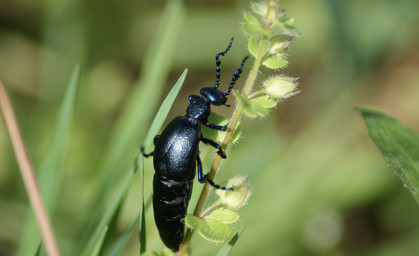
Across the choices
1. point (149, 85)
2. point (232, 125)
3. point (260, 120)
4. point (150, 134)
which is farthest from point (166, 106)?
point (260, 120)

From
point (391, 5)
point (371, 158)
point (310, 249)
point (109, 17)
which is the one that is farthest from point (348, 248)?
point (109, 17)

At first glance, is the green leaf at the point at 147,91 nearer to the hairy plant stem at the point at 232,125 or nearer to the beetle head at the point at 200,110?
the beetle head at the point at 200,110

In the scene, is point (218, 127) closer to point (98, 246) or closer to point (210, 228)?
point (210, 228)

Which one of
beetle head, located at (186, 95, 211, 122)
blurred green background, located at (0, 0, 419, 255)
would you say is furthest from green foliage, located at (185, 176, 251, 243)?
blurred green background, located at (0, 0, 419, 255)

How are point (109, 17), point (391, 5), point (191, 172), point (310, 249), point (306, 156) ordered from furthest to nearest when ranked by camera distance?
point (109, 17) → point (391, 5) → point (306, 156) → point (310, 249) → point (191, 172)

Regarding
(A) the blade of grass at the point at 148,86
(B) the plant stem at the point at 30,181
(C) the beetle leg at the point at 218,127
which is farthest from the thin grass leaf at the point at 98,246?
(A) the blade of grass at the point at 148,86

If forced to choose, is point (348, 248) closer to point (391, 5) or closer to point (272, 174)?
point (272, 174)

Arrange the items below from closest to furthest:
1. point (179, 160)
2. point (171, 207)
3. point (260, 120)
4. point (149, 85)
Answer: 1. point (171, 207)
2. point (179, 160)
3. point (149, 85)
4. point (260, 120)
